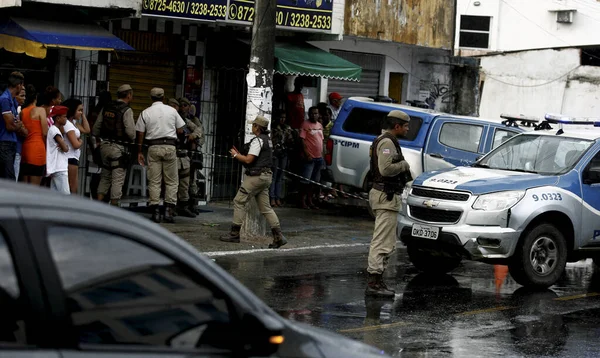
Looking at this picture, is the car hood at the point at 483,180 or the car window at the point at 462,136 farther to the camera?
the car window at the point at 462,136

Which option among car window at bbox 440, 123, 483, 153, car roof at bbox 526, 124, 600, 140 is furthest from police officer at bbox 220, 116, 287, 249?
car window at bbox 440, 123, 483, 153

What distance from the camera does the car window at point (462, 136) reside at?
16.6m

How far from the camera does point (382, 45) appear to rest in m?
21.7

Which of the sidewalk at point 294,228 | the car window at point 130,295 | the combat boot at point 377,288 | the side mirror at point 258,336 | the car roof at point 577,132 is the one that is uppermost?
Answer: the car roof at point 577,132

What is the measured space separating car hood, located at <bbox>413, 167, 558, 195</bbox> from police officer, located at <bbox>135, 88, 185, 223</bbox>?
416cm

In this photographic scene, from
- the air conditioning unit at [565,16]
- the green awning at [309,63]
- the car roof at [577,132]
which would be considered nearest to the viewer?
the car roof at [577,132]

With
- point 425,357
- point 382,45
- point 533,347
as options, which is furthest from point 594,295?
point 382,45

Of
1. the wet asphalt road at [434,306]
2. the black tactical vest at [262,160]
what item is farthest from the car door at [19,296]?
the black tactical vest at [262,160]

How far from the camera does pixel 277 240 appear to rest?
44.3ft

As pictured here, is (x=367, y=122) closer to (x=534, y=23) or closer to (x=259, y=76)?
(x=259, y=76)

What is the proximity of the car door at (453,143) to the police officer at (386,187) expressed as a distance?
591cm

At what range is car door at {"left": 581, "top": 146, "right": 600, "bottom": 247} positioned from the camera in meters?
11.8

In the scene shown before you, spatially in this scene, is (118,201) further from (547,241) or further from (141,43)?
(547,241)

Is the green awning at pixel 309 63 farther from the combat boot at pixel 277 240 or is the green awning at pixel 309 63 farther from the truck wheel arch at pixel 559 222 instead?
the truck wheel arch at pixel 559 222
